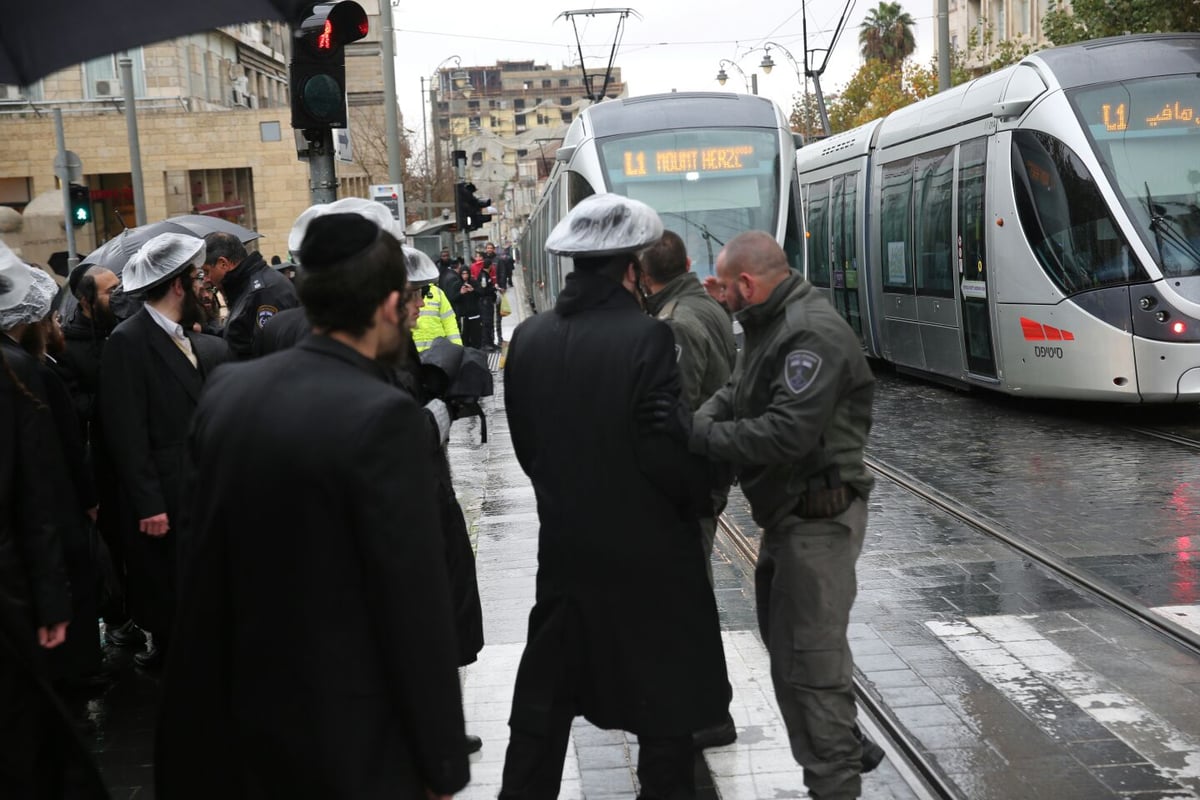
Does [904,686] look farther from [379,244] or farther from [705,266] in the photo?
[705,266]

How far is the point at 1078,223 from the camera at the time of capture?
1251 centimetres

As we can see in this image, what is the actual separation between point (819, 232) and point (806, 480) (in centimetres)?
1723

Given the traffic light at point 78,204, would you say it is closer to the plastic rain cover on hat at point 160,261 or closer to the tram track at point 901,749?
the plastic rain cover on hat at point 160,261

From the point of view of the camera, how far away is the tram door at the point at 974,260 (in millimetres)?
13852

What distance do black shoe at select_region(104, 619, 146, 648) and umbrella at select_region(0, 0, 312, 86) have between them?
3952mm

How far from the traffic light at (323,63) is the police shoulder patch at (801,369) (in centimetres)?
407

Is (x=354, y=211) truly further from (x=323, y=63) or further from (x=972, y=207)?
(x=972, y=207)

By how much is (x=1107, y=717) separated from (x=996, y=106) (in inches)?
363

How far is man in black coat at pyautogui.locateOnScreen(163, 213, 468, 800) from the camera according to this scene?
267cm

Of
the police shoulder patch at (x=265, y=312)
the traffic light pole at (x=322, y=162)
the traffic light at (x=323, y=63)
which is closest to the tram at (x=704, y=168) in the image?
the traffic light pole at (x=322, y=162)

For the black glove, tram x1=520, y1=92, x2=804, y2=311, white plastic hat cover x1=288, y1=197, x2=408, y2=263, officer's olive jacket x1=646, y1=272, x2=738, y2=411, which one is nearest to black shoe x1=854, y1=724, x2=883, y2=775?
the black glove

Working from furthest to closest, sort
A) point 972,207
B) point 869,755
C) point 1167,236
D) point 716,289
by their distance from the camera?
point 972,207 → point 1167,236 → point 869,755 → point 716,289

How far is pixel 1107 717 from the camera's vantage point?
5.21m

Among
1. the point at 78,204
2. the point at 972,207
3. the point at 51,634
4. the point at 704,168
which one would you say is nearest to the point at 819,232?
the point at 704,168
